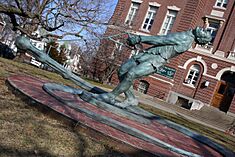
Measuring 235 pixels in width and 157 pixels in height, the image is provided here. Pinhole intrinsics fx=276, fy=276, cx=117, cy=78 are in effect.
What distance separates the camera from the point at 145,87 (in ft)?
86.3

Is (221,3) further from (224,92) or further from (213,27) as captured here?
(224,92)

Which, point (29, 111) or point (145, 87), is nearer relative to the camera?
point (29, 111)

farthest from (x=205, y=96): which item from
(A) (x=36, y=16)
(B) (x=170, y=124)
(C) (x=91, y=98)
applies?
(C) (x=91, y=98)

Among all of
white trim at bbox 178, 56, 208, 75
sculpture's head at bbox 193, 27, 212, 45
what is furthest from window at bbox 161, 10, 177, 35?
sculpture's head at bbox 193, 27, 212, 45

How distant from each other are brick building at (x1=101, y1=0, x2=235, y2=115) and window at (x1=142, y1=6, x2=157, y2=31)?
1.66ft

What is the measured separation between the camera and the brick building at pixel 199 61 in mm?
24234

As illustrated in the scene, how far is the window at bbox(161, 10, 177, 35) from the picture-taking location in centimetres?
2648

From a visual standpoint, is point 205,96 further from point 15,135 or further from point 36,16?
point 15,135

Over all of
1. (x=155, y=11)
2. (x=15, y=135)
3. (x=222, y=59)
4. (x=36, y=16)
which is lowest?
(x=15, y=135)

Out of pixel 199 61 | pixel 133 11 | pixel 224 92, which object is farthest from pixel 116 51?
pixel 224 92

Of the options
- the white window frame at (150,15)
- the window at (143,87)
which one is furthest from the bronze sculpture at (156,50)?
the white window frame at (150,15)

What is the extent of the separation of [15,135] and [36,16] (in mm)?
11553

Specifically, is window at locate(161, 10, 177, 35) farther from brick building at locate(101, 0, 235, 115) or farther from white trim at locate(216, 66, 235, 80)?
white trim at locate(216, 66, 235, 80)

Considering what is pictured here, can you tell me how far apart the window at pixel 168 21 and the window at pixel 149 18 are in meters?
1.39
